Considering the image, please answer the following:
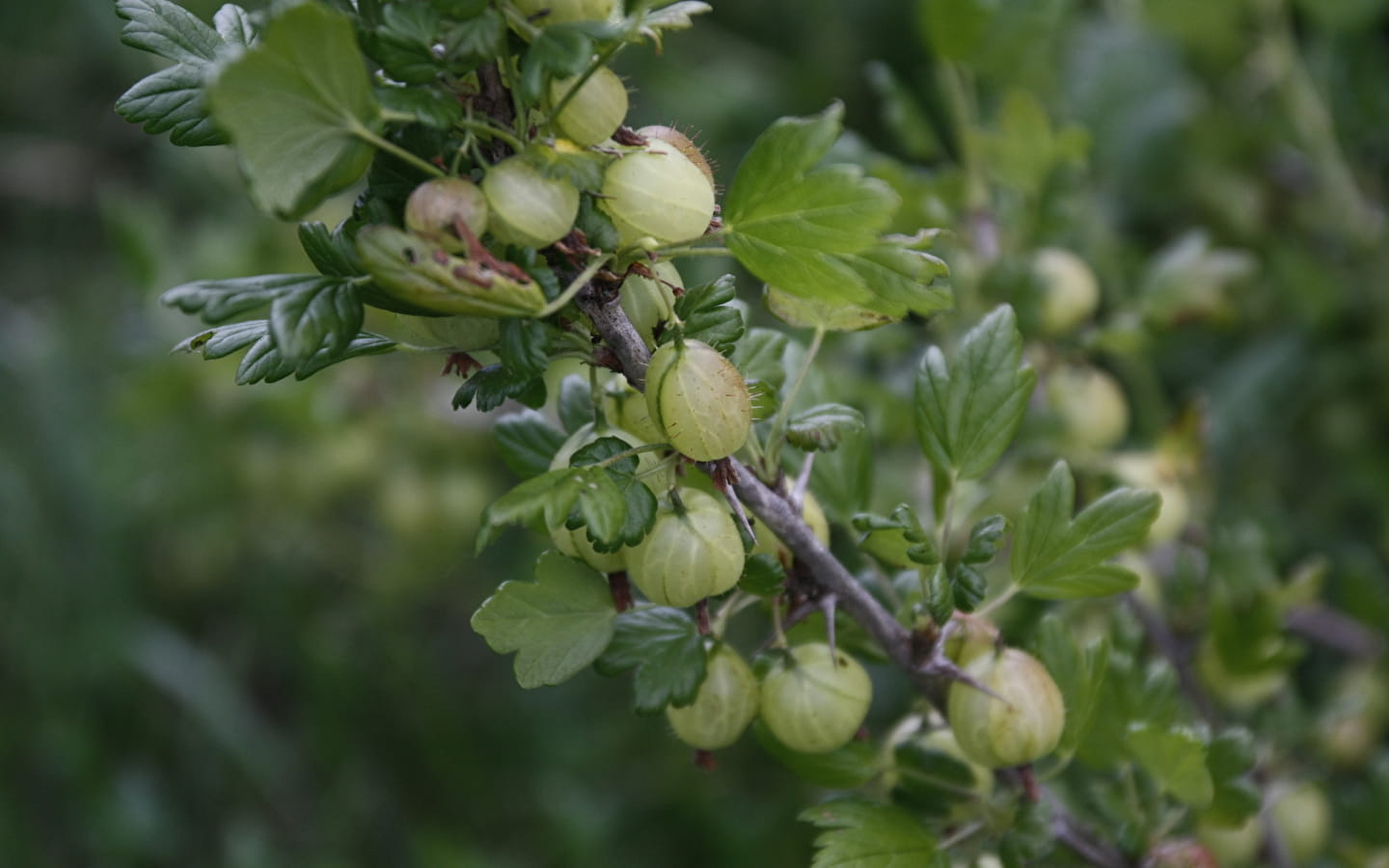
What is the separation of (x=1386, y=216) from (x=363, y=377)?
1125 millimetres

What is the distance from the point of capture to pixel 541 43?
40 cm

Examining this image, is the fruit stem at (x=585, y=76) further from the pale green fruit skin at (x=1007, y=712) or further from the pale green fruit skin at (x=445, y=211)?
the pale green fruit skin at (x=1007, y=712)

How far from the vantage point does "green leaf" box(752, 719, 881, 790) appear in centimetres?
57

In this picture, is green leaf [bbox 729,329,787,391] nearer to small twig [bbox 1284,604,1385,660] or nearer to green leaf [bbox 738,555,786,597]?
→ green leaf [bbox 738,555,786,597]

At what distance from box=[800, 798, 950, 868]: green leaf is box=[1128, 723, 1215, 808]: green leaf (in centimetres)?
12

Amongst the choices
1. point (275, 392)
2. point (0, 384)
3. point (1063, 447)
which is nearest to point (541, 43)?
point (1063, 447)

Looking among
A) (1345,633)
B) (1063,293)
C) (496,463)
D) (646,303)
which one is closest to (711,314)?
(646,303)

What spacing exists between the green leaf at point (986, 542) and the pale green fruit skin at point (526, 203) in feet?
0.75

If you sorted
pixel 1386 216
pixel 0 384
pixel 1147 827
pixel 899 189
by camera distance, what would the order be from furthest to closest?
pixel 0 384 < pixel 1386 216 < pixel 899 189 < pixel 1147 827

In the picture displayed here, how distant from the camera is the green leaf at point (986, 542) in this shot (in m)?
0.51

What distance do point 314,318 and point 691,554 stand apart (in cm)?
17

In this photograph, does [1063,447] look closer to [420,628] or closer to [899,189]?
[899,189]

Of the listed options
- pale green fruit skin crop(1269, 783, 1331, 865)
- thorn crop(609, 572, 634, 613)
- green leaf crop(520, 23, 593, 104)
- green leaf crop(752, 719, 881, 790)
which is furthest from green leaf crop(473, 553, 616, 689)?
pale green fruit skin crop(1269, 783, 1331, 865)

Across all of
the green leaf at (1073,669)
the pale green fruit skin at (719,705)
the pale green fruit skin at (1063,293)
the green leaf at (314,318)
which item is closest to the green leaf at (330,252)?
the green leaf at (314,318)
